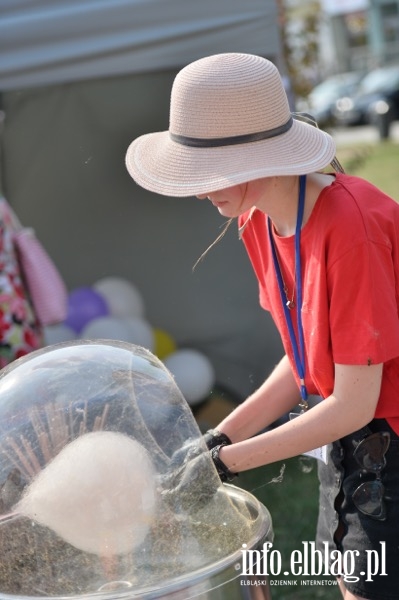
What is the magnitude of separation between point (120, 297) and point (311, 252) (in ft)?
11.4

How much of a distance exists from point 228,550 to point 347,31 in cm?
4222

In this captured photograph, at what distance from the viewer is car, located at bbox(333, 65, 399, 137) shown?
20.5 metres

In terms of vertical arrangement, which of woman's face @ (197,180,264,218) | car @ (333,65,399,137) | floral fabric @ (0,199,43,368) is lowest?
car @ (333,65,399,137)

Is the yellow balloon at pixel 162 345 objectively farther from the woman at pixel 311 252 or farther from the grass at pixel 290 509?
the woman at pixel 311 252

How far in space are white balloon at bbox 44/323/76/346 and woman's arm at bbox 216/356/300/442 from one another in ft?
9.38

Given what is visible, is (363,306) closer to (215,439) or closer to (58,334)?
(215,439)

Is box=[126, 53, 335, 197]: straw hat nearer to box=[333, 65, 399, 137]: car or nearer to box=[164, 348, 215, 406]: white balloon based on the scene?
box=[164, 348, 215, 406]: white balloon

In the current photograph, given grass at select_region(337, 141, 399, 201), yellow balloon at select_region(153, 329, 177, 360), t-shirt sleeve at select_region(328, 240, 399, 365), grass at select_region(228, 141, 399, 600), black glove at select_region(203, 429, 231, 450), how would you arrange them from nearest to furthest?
t-shirt sleeve at select_region(328, 240, 399, 365) < black glove at select_region(203, 429, 231, 450) < grass at select_region(228, 141, 399, 600) < yellow balloon at select_region(153, 329, 177, 360) < grass at select_region(337, 141, 399, 201)

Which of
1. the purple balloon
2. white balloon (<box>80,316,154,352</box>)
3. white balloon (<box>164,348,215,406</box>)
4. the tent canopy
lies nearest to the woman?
the tent canopy

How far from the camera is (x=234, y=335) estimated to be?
517cm

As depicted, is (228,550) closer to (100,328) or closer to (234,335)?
(100,328)

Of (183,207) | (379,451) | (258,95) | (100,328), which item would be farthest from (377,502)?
(183,207)

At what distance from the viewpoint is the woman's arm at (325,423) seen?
65.4 inches

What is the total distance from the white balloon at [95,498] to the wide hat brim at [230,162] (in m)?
0.47
